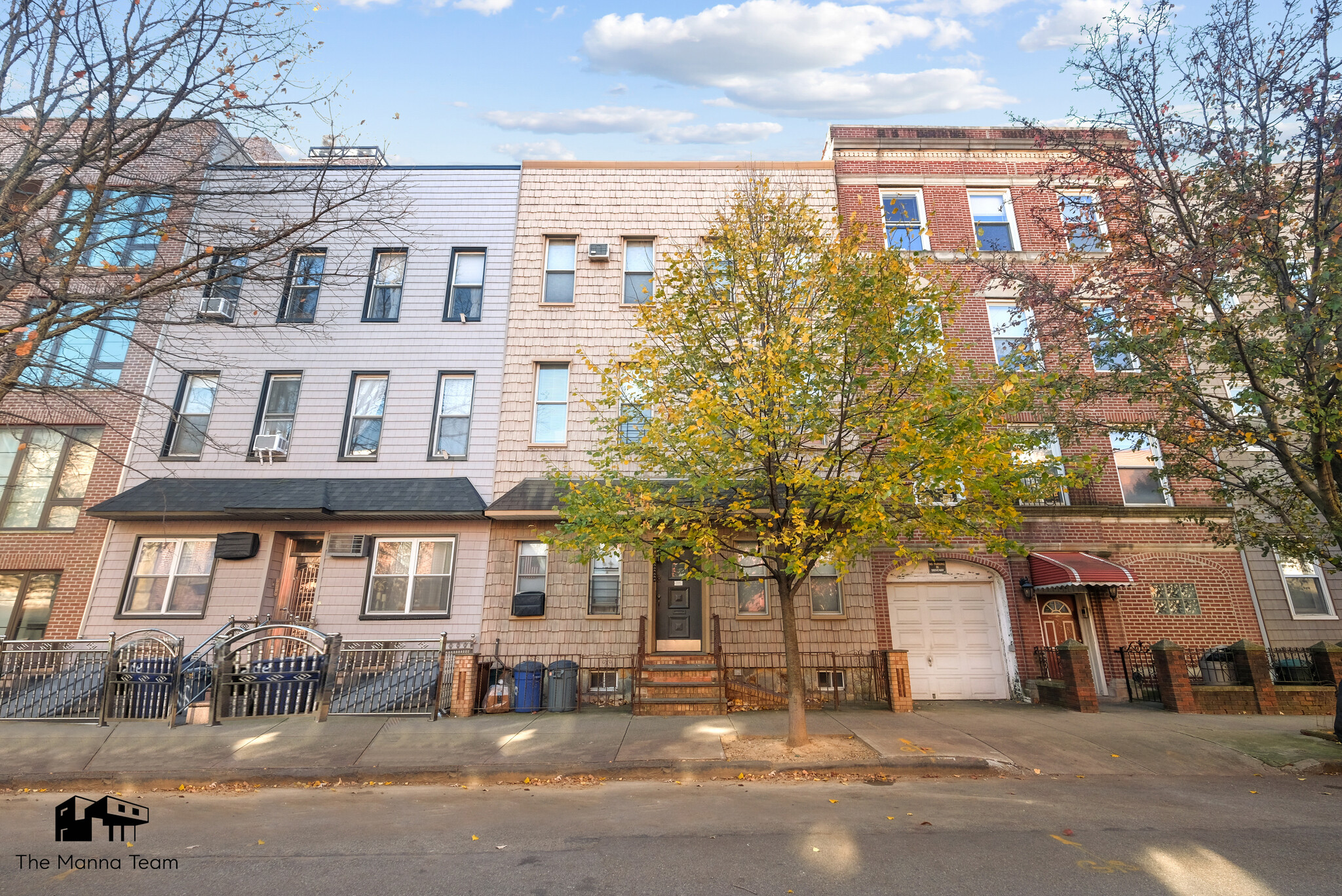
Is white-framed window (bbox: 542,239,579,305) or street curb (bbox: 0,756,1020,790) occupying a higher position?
white-framed window (bbox: 542,239,579,305)

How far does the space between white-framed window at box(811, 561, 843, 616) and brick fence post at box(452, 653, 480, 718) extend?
708 cm

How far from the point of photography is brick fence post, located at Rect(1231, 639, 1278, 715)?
37.3ft

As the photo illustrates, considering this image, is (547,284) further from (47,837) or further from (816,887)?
(816,887)

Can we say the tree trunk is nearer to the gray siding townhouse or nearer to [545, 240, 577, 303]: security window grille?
the gray siding townhouse

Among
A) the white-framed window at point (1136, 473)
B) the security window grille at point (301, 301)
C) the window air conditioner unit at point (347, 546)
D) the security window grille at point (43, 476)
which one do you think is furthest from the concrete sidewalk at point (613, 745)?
the security window grille at point (301, 301)

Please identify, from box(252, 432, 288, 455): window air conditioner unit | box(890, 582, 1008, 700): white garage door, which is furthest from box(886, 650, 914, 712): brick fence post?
box(252, 432, 288, 455): window air conditioner unit

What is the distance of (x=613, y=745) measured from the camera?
896 cm

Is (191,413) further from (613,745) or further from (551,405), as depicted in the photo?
(613,745)

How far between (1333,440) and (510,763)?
41.0 feet

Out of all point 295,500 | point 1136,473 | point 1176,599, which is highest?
point 1136,473

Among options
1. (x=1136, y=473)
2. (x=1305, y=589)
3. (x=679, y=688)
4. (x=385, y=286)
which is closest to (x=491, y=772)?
(x=679, y=688)

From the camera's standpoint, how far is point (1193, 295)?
9.55 meters

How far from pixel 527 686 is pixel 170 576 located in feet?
27.0

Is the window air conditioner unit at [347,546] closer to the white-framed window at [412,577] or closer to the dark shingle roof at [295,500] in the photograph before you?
the white-framed window at [412,577]
